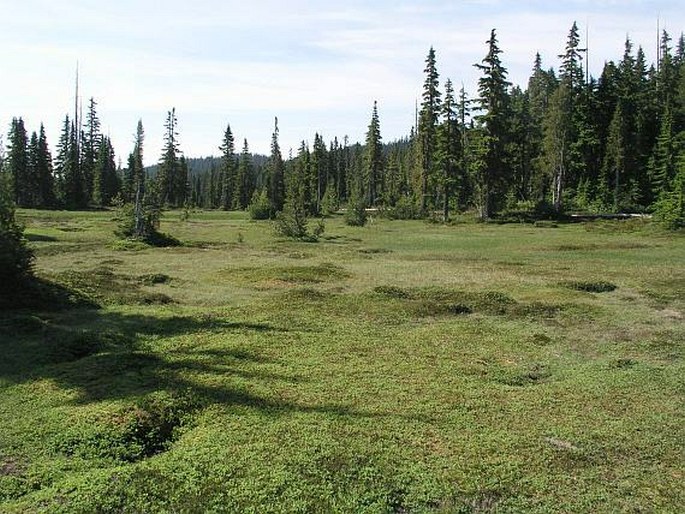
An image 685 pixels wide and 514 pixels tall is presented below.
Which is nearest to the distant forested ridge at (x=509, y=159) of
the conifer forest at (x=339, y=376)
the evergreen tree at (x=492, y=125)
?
the evergreen tree at (x=492, y=125)

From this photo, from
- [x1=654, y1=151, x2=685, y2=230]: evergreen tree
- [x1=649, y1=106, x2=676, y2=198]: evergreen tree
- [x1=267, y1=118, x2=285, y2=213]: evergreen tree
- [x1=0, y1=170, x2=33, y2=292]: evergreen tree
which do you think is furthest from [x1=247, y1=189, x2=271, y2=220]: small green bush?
[x1=0, y1=170, x2=33, y2=292]: evergreen tree

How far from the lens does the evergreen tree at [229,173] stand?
109 meters

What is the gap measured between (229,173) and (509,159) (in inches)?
2397

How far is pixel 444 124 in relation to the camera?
64.2 meters

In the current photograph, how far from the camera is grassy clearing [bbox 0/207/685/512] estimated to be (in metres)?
7.98

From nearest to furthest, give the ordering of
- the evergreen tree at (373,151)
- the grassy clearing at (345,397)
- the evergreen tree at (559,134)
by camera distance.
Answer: the grassy clearing at (345,397)
the evergreen tree at (559,134)
the evergreen tree at (373,151)

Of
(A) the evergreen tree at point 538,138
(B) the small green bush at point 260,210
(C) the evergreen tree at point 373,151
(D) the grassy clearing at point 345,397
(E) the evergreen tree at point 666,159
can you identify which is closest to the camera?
(D) the grassy clearing at point 345,397

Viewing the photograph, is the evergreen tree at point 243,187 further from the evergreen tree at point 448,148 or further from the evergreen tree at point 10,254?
the evergreen tree at point 10,254

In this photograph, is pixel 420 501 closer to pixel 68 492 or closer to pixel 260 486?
pixel 260 486

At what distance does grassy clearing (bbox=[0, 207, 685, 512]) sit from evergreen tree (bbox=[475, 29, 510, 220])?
38.5 metres

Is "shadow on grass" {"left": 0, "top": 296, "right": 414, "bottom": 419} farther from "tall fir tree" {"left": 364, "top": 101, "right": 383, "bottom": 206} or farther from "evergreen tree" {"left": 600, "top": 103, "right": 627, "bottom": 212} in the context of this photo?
"tall fir tree" {"left": 364, "top": 101, "right": 383, "bottom": 206}

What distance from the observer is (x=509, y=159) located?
66062mm

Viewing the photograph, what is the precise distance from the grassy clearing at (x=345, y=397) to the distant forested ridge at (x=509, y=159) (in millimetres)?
29688

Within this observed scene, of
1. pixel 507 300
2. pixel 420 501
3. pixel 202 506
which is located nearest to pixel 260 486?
pixel 202 506
